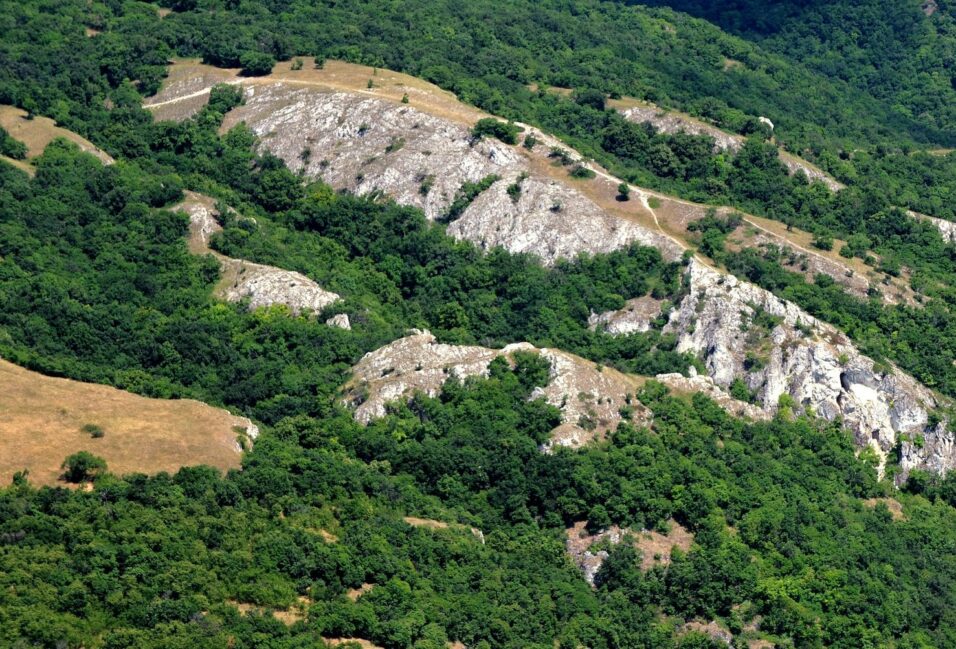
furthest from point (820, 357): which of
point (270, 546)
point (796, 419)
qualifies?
point (270, 546)

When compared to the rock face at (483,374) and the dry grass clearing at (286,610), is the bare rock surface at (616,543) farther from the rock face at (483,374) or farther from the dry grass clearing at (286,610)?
the dry grass clearing at (286,610)

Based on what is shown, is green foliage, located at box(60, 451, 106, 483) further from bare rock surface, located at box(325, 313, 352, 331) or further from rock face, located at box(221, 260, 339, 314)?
bare rock surface, located at box(325, 313, 352, 331)

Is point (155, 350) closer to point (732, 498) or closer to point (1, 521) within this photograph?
point (1, 521)

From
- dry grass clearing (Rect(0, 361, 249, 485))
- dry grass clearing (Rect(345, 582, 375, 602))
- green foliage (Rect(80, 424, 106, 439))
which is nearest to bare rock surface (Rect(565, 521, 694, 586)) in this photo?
dry grass clearing (Rect(345, 582, 375, 602))

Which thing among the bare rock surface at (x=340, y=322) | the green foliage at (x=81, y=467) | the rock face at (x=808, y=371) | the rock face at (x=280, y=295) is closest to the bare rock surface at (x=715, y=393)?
the rock face at (x=808, y=371)

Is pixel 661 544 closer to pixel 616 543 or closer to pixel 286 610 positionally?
pixel 616 543

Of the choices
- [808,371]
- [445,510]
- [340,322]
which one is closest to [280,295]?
[340,322]
